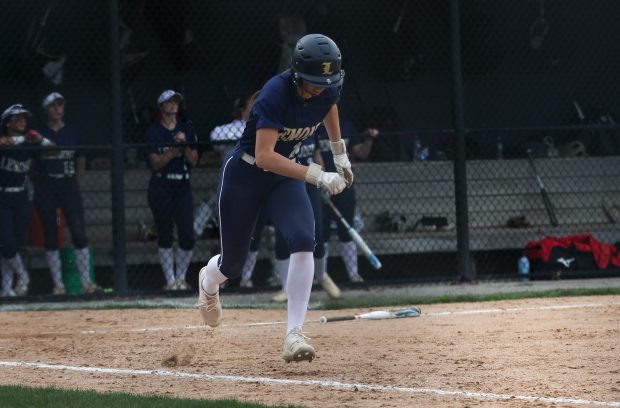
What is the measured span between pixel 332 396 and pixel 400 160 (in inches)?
347

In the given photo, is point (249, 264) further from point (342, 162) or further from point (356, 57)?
point (342, 162)

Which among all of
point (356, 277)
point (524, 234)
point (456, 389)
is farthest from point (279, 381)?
point (524, 234)

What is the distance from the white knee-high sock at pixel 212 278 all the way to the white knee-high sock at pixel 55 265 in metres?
4.70

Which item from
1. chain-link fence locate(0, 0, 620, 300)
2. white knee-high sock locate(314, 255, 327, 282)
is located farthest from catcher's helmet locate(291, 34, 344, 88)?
chain-link fence locate(0, 0, 620, 300)

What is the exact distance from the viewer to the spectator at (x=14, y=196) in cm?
1167

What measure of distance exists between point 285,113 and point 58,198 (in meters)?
5.99

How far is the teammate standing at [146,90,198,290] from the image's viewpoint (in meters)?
11.8

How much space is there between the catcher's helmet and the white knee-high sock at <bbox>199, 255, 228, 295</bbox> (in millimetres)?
1427

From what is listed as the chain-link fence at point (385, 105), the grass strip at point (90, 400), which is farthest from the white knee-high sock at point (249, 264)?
the grass strip at point (90, 400)

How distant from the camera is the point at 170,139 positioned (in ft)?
38.9

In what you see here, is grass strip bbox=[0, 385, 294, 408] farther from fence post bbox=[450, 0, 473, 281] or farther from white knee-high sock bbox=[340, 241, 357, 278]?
fence post bbox=[450, 0, 473, 281]

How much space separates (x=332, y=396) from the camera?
5.67m

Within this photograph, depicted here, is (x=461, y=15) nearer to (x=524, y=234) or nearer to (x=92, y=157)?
(x=524, y=234)

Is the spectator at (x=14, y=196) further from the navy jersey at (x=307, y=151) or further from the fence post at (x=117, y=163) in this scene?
the navy jersey at (x=307, y=151)
